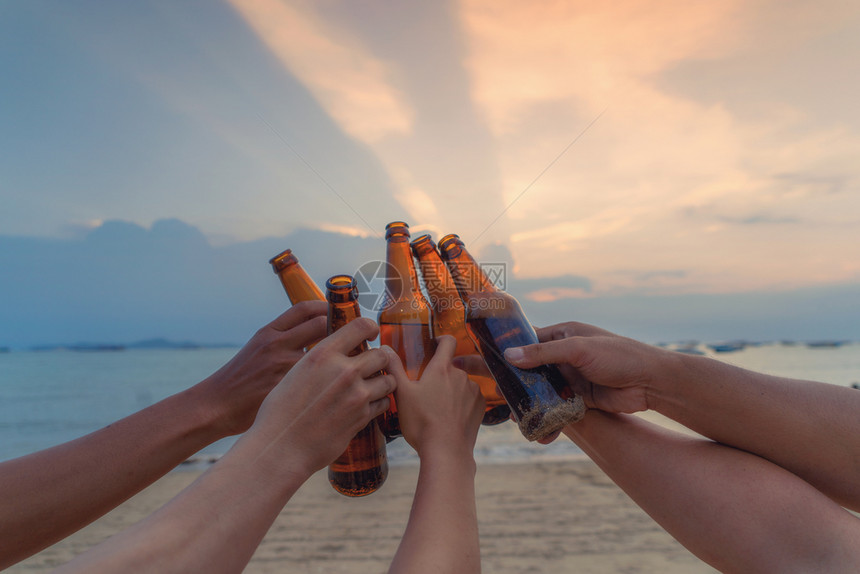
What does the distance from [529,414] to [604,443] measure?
43 centimetres

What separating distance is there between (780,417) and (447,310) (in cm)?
108

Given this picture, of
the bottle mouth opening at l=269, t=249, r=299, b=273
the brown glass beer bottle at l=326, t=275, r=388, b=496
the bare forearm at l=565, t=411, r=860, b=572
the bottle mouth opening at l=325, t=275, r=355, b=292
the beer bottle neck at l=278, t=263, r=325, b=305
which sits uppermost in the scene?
the bottle mouth opening at l=269, t=249, r=299, b=273

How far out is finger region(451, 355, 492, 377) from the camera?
1.55 meters

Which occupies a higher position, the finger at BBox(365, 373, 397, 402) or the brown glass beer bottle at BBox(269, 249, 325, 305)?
the brown glass beer bottle at BBox(269, 249, 325, 305)

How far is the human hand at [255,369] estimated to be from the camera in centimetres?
145

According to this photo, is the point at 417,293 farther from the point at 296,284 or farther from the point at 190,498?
the point at 190,498

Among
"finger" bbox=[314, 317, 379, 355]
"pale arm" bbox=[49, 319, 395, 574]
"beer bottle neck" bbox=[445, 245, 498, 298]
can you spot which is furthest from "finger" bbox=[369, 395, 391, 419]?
"beer bottle neck" bbox=[445, 245, 498, 298]

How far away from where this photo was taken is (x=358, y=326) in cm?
108

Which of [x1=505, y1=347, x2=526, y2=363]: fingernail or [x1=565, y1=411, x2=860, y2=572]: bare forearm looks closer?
[x1=565, y1=411, x2=860, y2=572]: bare forearm

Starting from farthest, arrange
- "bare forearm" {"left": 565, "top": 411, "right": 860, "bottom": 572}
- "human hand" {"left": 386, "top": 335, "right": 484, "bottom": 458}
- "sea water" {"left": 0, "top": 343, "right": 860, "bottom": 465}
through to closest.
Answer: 1. "sea water" {"left": 0, "top": 343, "right": 860, "bottom": 465}
2. "human hand" {"left": 386, "top": 335, "right": 484, "bottom": 458}
3. "bare forearm" {"left": 565, "top": 411, "right": 860, "bottom": 572}

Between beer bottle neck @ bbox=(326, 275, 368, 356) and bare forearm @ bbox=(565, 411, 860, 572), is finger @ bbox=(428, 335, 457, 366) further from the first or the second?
bare forearm @ bbox=(565, 411, 860, 572)

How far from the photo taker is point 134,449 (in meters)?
1.34

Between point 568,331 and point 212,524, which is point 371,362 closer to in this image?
point 212,524

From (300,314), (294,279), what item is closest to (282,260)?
(294,279)
